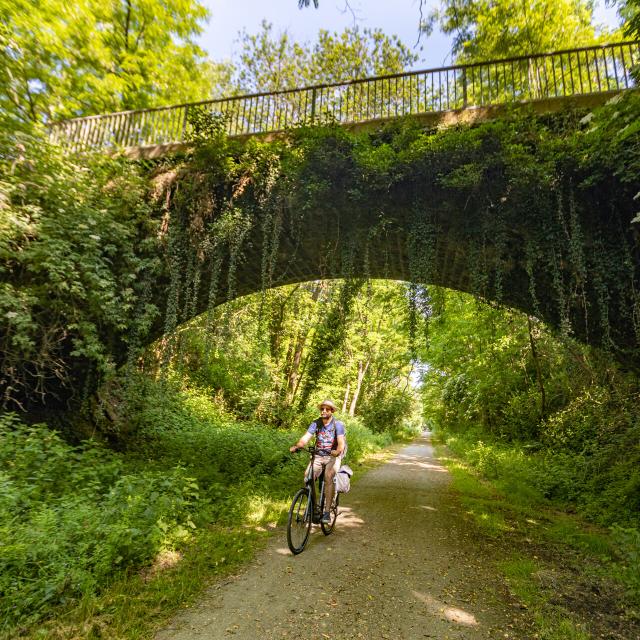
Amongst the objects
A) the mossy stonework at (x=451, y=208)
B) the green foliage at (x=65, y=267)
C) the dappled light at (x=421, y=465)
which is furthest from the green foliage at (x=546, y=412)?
the green foliage at (x=65, y=267)

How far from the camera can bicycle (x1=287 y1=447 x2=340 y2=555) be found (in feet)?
15.5

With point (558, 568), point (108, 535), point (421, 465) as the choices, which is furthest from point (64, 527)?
point (421, 465)

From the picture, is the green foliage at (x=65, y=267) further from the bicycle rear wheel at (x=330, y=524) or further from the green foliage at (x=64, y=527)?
the bicycle rear wheel at (x=330, y=524)

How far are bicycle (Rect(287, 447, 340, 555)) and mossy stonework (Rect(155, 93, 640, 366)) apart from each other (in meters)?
3.95

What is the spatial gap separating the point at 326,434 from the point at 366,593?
6.69 feet

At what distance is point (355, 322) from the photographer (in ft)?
59.5

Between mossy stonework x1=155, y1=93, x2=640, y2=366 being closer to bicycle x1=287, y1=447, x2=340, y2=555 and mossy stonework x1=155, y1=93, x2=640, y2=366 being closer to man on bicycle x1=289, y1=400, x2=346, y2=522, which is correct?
man on bicycle x1=289, y1=400, x2=346, y2=522

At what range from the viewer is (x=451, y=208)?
23.1ft

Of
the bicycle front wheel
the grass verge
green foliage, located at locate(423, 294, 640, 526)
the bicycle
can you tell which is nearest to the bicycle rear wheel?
the bicycle

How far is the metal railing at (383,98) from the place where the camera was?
23.4ft

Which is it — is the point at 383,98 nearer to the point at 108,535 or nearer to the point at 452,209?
the point at 452,209

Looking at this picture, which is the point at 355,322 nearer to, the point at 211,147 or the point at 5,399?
the point at 211,147

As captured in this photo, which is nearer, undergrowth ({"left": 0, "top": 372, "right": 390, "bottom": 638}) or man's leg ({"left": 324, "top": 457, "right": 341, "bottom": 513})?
undergrowth ({"left": 0, "top": 372, "right": 390, "bottom": 638})

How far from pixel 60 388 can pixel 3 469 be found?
10.3ft
